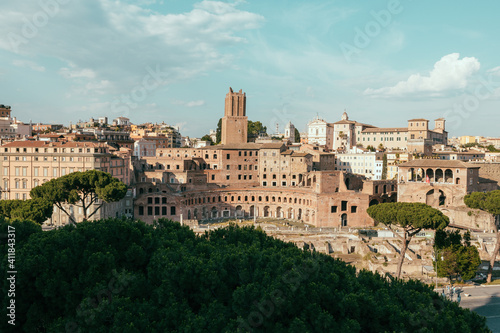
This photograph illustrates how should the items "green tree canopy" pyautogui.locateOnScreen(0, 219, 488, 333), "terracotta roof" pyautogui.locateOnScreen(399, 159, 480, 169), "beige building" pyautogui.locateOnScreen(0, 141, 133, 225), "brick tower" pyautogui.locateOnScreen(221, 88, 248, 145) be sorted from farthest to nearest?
"brick tower" pyautogui.locateOnScreen(221, 88, 248, 145), "terracotta roof" pyautogui.locateOnScreen(399, 159, 480, 169), "beige building" pyautogui.locateOnScreen(0, 141, 133, 225), "green tree canopy" pyautogui.locateOnScreen(0, 219, 488, 333)

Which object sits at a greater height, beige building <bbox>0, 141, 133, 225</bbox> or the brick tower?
the brick tower

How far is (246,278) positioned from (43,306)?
8.23 m

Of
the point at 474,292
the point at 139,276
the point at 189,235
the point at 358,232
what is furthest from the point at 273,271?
the point at 358,232

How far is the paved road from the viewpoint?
2766cm

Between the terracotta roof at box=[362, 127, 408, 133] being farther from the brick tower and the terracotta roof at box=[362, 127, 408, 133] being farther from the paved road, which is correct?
the paved road

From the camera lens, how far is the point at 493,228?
53.7 metres

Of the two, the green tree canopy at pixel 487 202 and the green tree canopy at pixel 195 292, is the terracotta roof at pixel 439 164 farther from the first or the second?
the green tree canopy at pixel 195 292

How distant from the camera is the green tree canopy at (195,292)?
13.8 meters

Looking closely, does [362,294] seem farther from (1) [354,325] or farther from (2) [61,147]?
(2) [61,147]

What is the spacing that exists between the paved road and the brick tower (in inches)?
2228

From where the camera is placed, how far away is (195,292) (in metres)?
16.2

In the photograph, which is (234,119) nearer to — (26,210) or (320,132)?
(320,132)

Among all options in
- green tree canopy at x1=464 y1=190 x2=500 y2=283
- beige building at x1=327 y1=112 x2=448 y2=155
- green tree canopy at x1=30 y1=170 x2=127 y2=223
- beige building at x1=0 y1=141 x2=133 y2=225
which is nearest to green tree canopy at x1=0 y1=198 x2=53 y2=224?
green tree canopy at x1=30 y1=170 x2=127 y2=223

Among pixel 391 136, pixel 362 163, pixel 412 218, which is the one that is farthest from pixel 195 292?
pixel 391 136
